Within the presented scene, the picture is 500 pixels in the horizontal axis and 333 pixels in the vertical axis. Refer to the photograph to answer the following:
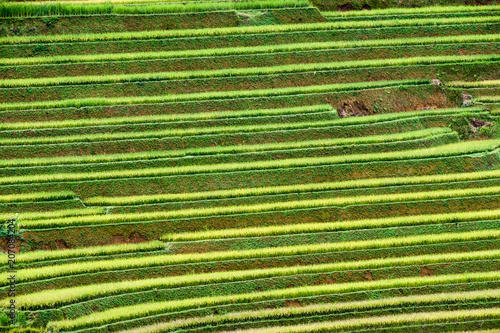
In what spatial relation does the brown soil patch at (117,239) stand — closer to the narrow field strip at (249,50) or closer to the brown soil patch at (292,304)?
the brown soil patch at (292,304)

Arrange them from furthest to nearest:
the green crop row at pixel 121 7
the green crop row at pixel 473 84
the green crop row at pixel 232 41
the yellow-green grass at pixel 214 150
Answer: the green crop row at pixel 473 84, the green crop row at pixel 121 7, the green crop row at pixel 232 41, the yellow-green grass at pixel 214 150

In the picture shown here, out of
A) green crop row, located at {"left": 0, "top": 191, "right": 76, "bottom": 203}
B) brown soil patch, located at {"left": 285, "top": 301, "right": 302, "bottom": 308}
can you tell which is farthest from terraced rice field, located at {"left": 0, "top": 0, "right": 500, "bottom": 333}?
green crop row, located at {"left": 0, "top": 191, "right": 76, "bottom": 203}

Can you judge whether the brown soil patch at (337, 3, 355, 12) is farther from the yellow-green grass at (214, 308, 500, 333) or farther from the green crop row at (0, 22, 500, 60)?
the yellow-green grass at (214, 308, 500, 333)

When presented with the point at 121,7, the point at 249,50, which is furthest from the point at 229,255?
the point at 121,7

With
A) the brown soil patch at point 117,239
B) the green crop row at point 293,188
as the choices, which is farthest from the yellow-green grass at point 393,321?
the brown soil patch at point 117,239

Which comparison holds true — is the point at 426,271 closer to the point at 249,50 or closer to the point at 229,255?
the point at 229,255
